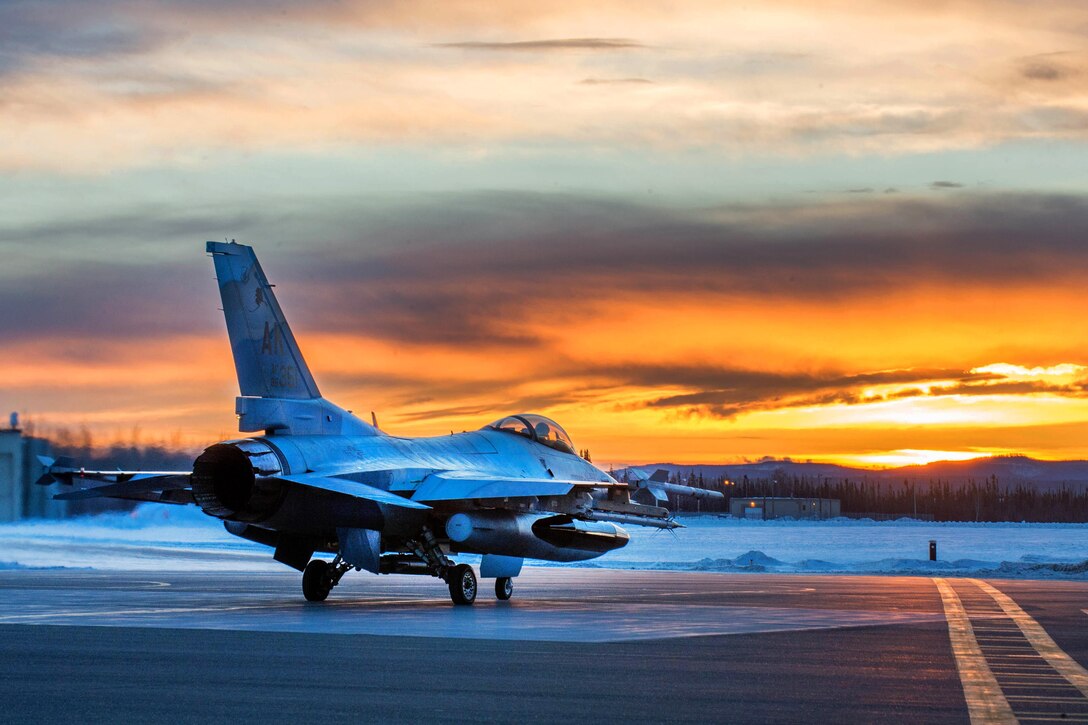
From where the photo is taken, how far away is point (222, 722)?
995cm

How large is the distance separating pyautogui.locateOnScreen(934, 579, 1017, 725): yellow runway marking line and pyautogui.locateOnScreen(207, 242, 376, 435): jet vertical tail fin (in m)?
11.3

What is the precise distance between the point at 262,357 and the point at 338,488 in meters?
2.84

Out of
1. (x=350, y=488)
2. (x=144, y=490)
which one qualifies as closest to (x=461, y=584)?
(x=350, y=488)

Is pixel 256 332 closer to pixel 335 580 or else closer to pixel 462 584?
pixel 335 580

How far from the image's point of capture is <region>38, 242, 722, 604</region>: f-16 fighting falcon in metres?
23.7

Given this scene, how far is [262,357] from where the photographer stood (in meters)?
24.9

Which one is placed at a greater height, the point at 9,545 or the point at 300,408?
the point at 300,408

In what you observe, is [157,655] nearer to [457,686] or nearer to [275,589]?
[457,686]

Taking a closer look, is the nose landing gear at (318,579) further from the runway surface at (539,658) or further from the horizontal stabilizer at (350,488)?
the horizontal stabilizer at (350,488)

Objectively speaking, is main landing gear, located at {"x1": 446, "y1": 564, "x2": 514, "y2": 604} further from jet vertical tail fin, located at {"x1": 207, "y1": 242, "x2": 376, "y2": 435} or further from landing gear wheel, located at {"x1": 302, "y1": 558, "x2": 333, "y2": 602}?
jet vertical tail fin, located at {"x1": 207, "y1": 242, "x2": 376, "y2": 435}

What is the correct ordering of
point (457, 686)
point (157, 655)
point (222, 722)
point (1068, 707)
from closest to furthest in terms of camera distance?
point (222, 722) → point (1068, 707) → point (457, 686) → point (157, 655)

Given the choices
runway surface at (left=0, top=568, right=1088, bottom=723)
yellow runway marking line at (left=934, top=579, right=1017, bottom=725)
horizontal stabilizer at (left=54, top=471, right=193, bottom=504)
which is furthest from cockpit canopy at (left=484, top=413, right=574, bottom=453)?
yellow runway marking line at (left=934, top=579, right=1017, bottom=725)

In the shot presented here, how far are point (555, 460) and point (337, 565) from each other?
601 cm

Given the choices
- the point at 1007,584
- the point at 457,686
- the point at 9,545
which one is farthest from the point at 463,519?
the point at 9,545
